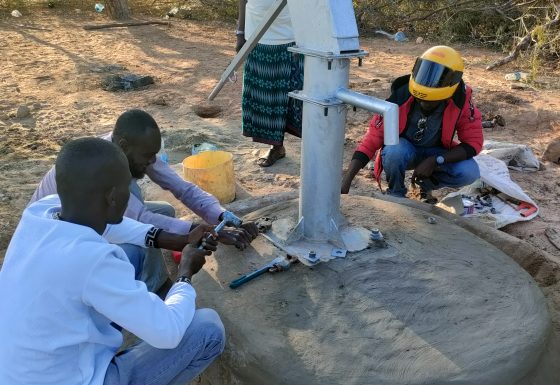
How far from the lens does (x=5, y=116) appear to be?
184 inches

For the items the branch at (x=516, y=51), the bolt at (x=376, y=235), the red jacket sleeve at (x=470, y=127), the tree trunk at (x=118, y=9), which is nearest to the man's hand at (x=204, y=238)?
the bolt at (x=376, y=235)

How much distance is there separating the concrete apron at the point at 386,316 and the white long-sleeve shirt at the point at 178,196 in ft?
0.95

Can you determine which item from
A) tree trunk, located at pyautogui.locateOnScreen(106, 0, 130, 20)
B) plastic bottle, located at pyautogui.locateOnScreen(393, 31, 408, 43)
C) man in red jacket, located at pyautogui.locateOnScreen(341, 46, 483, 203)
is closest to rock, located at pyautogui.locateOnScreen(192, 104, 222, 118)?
man in red jacket, located at pyautogui.locateOnScreen(341, 46, 483, 203)

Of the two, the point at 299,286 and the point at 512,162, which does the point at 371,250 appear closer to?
the point at 299,286

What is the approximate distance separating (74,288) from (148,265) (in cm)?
88

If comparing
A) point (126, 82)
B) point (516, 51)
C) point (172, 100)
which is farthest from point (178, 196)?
point (516, 51)

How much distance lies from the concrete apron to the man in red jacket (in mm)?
724

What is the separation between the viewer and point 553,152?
3.53 metres

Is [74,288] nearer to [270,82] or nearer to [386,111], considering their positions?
[386,111]

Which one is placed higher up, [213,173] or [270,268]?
[270,268]

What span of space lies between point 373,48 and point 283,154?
151 inches

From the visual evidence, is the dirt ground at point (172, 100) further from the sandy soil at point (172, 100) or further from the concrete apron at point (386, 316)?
the concrete apron at point (386, 316)

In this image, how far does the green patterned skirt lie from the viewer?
3.37 meters

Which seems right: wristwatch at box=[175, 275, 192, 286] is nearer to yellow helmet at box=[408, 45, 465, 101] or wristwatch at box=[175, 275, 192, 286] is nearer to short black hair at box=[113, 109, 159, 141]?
short black hair at box=[113, 109, 159, 141]
